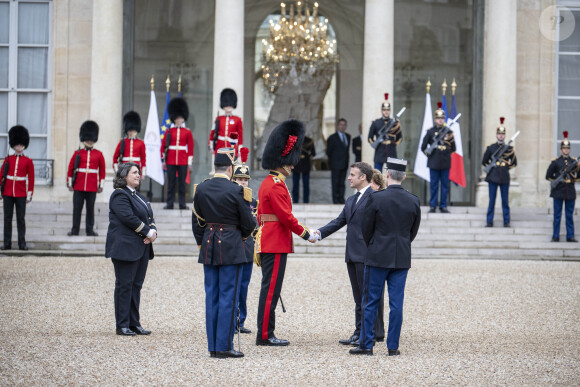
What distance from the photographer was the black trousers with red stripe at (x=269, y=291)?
858 centimetres

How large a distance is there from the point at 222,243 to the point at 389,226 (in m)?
1.45

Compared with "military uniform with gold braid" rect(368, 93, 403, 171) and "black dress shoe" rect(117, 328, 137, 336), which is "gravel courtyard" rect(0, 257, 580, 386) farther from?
"military uniform with gold braid" rect(368, 93, 403, 171)

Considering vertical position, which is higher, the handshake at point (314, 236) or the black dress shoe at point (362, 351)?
the handshake at point (314, 236)

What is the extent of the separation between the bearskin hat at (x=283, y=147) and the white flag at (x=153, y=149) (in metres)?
12.1

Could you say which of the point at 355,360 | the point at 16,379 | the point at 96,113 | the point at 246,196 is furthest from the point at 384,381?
the point at 96,113

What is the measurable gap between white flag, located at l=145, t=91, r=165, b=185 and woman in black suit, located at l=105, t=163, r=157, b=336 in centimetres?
1124

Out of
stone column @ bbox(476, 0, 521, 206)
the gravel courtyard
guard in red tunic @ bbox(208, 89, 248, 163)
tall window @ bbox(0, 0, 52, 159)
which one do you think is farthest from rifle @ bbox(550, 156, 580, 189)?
tall window @ bbox(0, 0, 52, 159)

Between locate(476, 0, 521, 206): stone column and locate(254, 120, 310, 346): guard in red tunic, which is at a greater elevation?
locate(476, 0, 521, 206): stone column

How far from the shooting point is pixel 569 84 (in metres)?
23.0

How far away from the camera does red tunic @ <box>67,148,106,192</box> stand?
54.4 feet

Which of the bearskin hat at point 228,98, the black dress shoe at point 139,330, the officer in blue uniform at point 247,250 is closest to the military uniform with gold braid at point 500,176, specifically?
the bearskin hat at point 228,98

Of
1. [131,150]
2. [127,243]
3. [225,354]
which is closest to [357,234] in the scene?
[225,354]

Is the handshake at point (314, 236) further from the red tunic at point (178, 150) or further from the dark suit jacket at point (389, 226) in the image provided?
the red tunic at point (178, 150)

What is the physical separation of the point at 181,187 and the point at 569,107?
33.0 ft
